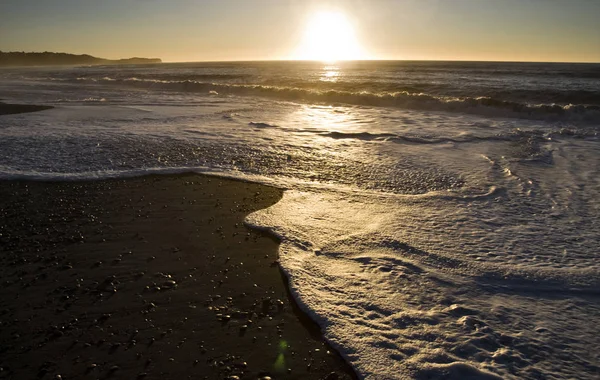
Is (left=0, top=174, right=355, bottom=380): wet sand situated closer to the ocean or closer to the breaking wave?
the ocean

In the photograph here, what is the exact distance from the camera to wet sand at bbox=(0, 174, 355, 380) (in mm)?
2842

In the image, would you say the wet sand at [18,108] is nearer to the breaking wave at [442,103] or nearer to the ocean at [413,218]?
the ocean at [413,218]

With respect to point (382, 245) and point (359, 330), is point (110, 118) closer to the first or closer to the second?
point (382, 245)

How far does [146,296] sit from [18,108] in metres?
16.7

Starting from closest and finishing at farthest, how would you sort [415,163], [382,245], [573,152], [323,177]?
[382,245]
[323,177]
[415,163]
[573,152]

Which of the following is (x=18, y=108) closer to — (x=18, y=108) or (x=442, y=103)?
(x=18, y=108)

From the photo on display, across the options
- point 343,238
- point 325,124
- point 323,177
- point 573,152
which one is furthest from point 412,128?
A: point 343,238

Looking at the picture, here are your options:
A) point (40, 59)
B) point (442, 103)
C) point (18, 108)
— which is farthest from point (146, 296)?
point (40, 59)

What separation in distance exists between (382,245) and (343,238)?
48cm

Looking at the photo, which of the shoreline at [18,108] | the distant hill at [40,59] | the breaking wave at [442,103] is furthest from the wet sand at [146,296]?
the distant hill at [40,59]

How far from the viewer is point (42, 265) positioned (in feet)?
13.6

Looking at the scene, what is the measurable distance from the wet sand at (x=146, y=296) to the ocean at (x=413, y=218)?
361mm

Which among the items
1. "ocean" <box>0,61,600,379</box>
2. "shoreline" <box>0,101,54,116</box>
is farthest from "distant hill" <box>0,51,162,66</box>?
"ocean" <box>0,61,600,379</box>

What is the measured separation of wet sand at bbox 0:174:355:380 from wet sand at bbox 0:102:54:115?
1181cm
